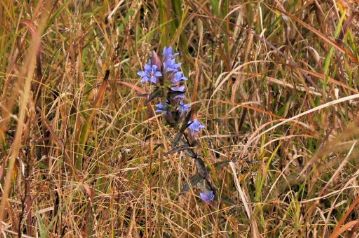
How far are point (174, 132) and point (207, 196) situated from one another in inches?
13.2

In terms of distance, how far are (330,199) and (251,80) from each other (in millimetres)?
442

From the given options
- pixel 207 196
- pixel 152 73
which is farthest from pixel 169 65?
pixel 207 196

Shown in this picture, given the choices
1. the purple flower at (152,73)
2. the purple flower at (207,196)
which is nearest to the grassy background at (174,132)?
the purple flower at (207,196)

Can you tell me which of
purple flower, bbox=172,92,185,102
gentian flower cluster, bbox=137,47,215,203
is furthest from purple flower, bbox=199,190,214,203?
purple flower, bbox=172,92,185,102

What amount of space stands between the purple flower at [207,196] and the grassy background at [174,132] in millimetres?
24

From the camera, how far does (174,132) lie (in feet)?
6.25

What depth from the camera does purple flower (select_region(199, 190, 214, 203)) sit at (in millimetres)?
1600

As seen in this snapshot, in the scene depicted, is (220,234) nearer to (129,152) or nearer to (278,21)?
(129,152)

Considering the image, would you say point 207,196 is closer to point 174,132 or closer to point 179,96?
point 179,96

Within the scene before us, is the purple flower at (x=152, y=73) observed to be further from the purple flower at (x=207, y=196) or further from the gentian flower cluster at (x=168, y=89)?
the purple flower at (x=207, y=196)

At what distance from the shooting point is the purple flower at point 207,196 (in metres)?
1.60

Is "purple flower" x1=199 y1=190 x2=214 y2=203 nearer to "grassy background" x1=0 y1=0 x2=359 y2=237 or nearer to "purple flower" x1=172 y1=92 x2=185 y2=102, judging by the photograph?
"grassy background" x1=0 y1=0 x2=359 y2=237

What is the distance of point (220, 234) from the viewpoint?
159 centimetres

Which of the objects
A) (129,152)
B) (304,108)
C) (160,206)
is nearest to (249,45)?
(304,108)
